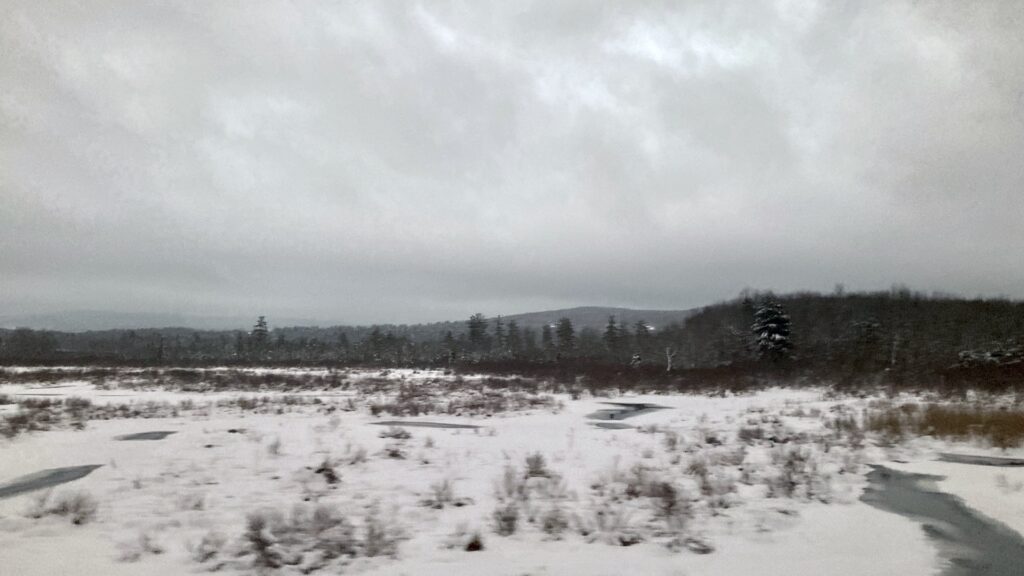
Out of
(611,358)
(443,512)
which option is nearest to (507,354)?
(611,358)

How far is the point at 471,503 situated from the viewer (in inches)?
343

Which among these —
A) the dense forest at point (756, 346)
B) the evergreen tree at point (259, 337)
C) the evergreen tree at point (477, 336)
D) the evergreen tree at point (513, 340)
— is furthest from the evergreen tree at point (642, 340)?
the evergreen tree at point (259, 337)

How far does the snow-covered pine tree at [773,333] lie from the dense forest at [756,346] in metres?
0.09

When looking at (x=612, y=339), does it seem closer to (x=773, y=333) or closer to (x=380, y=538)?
(x=773, y=333)

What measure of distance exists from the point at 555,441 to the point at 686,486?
596cm

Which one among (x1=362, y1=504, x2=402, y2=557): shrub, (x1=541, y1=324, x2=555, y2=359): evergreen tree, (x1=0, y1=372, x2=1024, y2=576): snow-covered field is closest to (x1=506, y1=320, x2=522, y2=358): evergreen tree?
(x1=541, y1=324, x2=555, y2=359): evergreen tree

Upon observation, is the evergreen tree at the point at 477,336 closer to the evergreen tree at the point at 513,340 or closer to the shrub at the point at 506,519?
the evergreen tree at the point at 513,340

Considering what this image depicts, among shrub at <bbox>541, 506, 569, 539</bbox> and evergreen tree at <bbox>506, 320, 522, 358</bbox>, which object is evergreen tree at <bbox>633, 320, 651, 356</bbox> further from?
shrub at <bbox>541, 506, 569, 539</bbox>

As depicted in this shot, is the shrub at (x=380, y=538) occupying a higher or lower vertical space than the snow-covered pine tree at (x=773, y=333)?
lower

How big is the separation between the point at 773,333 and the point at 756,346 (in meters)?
3.40

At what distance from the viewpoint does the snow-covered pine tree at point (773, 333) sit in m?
52.5

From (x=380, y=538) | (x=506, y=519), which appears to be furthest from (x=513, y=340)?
(x=380, y=538)

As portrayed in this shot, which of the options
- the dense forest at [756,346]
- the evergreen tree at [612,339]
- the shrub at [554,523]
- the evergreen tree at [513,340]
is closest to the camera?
the shrub at [554,523]

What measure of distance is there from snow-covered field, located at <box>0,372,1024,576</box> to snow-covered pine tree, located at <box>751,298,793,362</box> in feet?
129
